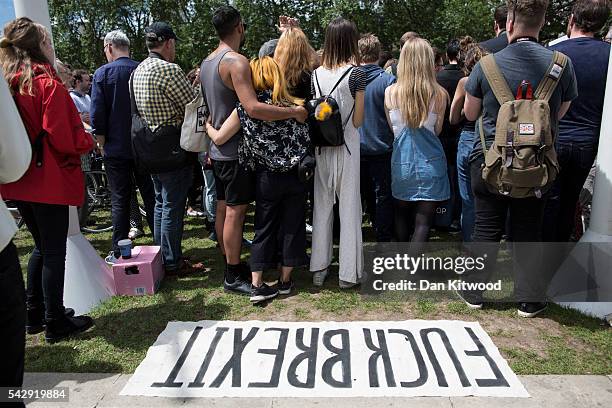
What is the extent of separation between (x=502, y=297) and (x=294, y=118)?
83.8 inches

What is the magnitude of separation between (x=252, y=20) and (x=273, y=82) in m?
28.9

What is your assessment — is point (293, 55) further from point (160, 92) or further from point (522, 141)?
point (522, 141)

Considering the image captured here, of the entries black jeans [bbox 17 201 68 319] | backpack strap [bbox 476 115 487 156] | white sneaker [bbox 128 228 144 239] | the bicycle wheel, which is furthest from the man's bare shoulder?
the bicycle wheel

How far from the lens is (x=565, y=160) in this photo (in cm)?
390

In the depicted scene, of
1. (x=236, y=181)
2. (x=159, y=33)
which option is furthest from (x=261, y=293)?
(x=159, y=33)

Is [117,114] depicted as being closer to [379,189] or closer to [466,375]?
[379,189]

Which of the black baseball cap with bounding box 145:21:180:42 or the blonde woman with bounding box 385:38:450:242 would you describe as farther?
the black baseball cap with bounding box 145:21:180:42

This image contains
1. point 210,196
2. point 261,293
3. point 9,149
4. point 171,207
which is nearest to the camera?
point 9,149

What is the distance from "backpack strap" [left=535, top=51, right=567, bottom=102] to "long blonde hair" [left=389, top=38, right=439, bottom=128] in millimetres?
950

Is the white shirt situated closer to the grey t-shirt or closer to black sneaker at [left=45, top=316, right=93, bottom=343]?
black sneaker at [left=45, top=316, right=93, bottom=343]

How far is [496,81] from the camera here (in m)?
3.32

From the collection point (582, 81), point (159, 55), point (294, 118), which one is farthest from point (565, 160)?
point (159, 55)

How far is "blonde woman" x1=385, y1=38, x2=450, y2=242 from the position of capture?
13.2 ft

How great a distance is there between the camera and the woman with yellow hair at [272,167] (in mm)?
3697
